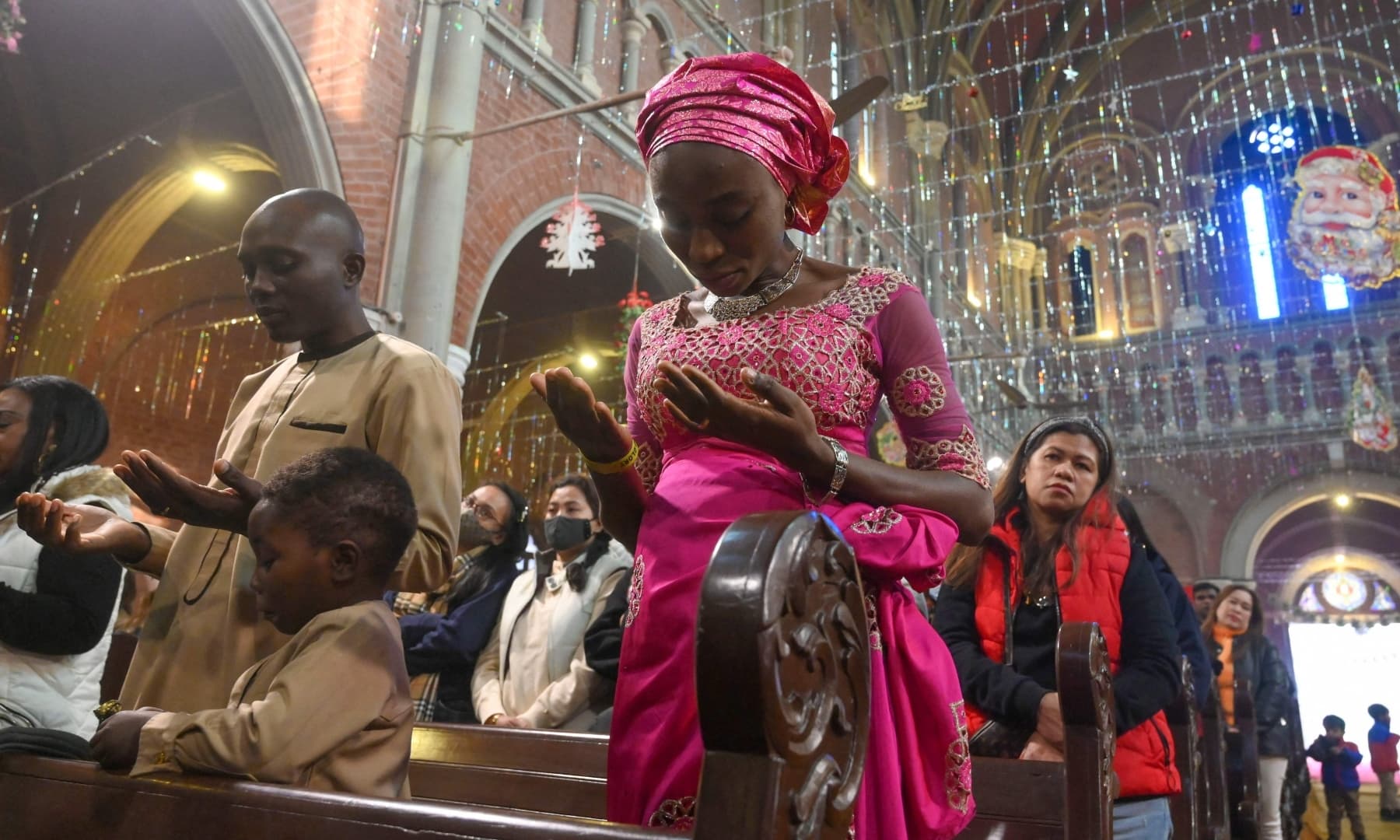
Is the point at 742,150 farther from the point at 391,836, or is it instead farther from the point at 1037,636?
the point at 1037,636

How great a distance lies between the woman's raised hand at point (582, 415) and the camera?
115 cm

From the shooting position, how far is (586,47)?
8266 mm

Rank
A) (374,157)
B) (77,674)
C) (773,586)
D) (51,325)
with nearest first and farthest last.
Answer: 1. (773,586)
2. (77,674)
3. (374,157)
4. (51,325)

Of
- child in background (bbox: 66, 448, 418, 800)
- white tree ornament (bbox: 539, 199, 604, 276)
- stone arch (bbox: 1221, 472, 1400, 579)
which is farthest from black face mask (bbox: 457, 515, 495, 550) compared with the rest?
stone arch (bbox: 1221, 472, 1400, 579)

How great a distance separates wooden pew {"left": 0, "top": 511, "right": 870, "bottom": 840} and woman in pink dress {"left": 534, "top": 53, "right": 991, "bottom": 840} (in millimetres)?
201

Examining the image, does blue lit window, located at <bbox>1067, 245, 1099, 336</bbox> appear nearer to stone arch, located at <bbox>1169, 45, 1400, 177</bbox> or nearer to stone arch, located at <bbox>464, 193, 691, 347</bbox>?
stone arch, located at <bbox>1169, 45, 1400, 177</bbox>

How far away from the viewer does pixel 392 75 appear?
664cm

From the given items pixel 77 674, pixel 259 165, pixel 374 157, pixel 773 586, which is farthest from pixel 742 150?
pixel 259 165

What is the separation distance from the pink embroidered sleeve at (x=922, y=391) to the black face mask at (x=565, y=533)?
2.79 m

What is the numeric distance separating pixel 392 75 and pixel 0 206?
183 inches

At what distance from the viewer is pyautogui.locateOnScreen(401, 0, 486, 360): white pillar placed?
6.40 metres

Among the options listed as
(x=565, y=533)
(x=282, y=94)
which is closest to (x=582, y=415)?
(x=565, y=533)

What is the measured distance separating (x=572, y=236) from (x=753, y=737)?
662 centimetres

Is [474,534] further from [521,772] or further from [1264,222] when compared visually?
[1264,222]
